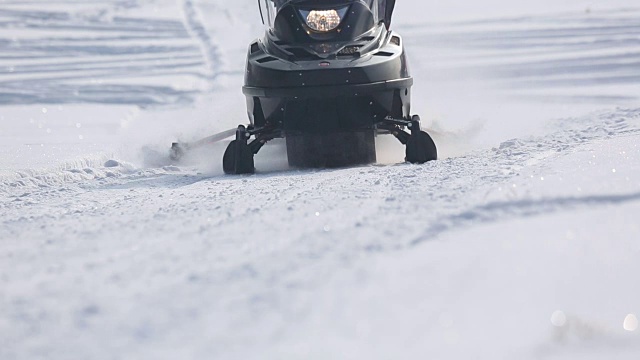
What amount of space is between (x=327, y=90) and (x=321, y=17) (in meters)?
0.61

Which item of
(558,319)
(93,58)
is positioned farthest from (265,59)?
(93,58)

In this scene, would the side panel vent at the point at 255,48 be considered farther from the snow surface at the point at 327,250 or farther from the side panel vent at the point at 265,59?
the snow surface at the point at 327,250

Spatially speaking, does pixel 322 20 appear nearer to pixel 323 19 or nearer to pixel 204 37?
pixel 323 19

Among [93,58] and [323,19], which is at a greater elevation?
[323,19]

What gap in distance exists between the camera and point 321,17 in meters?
6.77

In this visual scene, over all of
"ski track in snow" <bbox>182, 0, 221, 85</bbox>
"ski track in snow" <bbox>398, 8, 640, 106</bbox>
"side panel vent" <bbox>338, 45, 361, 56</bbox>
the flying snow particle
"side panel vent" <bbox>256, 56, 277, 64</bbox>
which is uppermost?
"side panel vent" <bbox>338, 45, 361, 56</bbox>

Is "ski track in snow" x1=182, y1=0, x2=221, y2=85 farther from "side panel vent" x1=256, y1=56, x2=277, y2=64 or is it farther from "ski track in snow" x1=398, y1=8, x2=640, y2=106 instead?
"side panel vent" x1=256, y1=56, x2=277, y2=64

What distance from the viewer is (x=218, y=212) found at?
449 cm

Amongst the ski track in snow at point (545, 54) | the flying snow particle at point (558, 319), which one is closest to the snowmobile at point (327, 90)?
the flying snow particle at point (558, 319)

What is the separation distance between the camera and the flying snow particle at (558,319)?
2.81m

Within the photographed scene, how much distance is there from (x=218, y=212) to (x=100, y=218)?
1.72 feet

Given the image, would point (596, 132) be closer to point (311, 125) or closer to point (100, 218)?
point (311, 125)

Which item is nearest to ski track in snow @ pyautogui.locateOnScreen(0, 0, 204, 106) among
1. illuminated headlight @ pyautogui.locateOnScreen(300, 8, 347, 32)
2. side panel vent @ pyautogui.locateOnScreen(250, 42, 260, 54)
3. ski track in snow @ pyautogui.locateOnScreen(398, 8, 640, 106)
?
ski track in snow @ pyautogui.locateOnScreen(398, 8, 640, 106)

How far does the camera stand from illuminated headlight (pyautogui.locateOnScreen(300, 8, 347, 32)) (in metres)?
6.74
